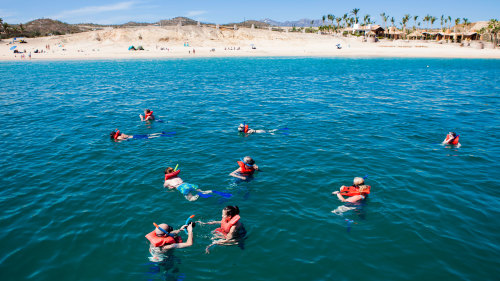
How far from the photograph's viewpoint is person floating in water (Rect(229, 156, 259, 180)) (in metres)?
14.0

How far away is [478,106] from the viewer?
2991cm

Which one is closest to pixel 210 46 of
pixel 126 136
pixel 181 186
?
pixel 126 136

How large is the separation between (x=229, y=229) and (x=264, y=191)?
12.7 ft

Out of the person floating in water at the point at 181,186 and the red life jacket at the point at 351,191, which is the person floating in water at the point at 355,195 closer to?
the red life jacket at the point at 351,191

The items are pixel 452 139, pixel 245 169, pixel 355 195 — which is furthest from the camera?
pixel 452 139

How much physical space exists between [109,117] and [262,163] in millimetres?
16834

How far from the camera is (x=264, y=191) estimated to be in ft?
44.1

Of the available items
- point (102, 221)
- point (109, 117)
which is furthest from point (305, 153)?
point (109, 117)

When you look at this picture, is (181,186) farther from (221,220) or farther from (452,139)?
(452,139)

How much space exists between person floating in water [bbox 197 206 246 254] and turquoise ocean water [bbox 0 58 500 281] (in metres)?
0.28

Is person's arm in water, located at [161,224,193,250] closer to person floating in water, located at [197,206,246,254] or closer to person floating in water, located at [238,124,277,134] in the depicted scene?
person floating in water, located at [197,206,246,254]

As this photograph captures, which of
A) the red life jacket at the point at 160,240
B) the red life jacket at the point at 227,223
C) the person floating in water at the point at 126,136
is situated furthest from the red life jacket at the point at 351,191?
the person floating in water at the point at 126,136

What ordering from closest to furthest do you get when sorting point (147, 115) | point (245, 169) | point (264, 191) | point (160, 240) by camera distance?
point (160, 240) → point (264, 191) → point (245, 169) → point (147, 115)

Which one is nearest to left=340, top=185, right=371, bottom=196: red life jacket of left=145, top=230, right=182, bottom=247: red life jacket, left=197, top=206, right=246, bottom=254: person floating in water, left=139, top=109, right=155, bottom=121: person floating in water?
left=197, top=206, right=246, bottom=254: person floating in water
